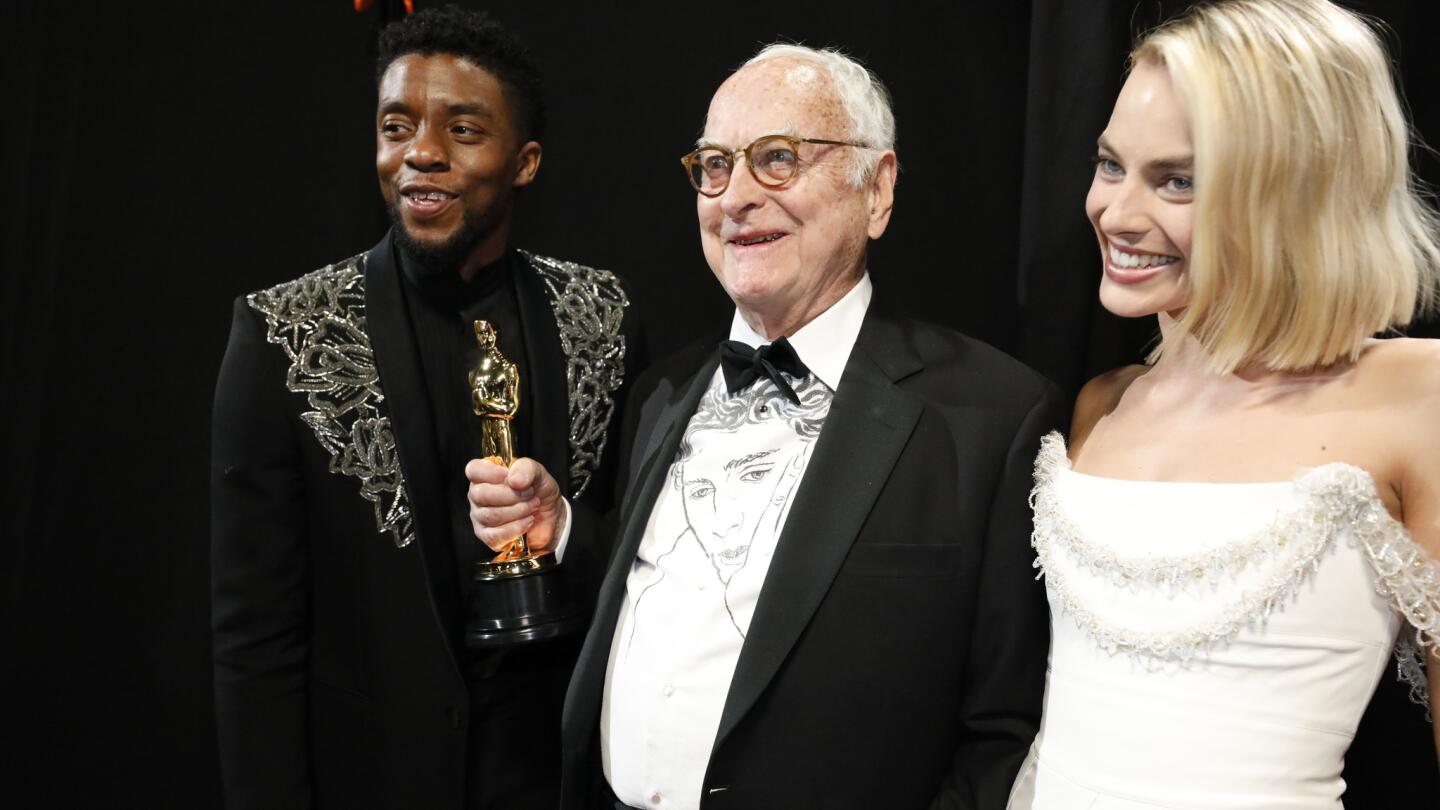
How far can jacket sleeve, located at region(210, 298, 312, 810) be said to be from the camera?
2188mm

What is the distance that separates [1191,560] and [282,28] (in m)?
2.32

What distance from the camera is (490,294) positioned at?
239cm

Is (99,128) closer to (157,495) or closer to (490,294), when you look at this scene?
(157,495)

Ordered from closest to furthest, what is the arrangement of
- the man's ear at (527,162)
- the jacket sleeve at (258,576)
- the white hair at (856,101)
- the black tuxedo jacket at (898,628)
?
the black tuxedo jacket at (898,628) → the white hair at (856,101) → the jacket sleeve at (258,576) → the man's ear at (527,162)

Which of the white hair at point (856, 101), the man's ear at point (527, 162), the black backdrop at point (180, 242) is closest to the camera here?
the white hair at point (856, 101)

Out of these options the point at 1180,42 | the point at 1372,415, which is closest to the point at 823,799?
the point at 1372,415

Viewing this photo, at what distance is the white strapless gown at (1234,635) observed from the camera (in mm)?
1514

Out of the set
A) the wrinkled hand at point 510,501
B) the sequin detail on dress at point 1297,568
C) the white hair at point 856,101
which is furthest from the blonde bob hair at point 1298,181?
the wrinkled hand at point 510,501

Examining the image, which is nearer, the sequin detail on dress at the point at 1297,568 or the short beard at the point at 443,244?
the sequin detail on dress at the point at 1297,568

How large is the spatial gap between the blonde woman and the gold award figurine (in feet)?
2.96

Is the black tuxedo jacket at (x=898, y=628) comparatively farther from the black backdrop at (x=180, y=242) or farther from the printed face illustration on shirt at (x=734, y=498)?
the black backdrop at (x=180, y=242)

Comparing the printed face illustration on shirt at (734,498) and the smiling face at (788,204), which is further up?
the smiling face at (788,204)

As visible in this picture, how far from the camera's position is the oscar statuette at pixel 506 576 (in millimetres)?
2037

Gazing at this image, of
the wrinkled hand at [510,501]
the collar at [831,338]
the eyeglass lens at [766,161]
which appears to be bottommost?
the wrinkled hand at [510,501]
